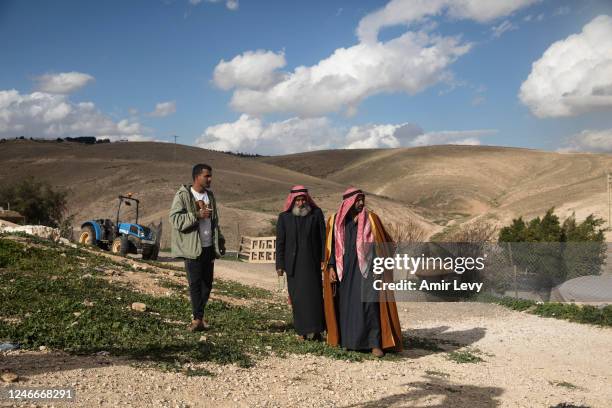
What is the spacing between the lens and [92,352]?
18.0ft

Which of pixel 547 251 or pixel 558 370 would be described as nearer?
pixel 558 370

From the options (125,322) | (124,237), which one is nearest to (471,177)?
(124,237)

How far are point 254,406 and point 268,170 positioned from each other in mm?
80444

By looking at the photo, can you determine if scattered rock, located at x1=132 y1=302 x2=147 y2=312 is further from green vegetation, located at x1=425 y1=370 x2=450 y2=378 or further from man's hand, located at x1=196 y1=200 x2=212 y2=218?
green vegetation, located at x1=425 y1=370 x2=450 y2=378

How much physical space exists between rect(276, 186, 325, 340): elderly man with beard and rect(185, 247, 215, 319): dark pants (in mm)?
809

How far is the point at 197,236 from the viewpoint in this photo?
22.1ft

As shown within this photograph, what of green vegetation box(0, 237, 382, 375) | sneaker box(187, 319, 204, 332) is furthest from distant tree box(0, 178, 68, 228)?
sneaker box(187, 319, 204, 332)

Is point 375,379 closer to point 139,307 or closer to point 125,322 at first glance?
point 125,322

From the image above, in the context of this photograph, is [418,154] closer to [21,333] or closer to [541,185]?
[541,185]

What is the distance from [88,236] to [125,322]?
13.4 m

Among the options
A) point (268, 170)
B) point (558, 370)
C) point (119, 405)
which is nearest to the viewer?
point (119, 405)

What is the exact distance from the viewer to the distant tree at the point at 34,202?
34250 mm

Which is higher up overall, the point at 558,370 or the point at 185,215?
the point at 185,215

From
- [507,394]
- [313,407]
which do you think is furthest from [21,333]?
[507,394]
